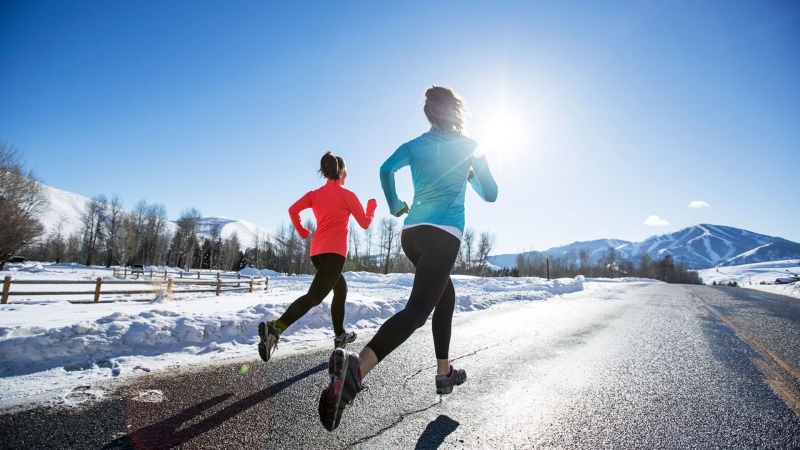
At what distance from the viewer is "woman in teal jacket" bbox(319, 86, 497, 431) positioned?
1795 millimetres

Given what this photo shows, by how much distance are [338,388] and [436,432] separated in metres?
0.71

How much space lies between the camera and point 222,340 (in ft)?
13.3

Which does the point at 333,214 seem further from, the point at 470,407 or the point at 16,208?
the point at 16,208

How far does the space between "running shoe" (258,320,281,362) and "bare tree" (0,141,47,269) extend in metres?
33.1

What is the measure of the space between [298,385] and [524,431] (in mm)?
1604

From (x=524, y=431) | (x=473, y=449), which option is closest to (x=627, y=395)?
(x=524, y=431)

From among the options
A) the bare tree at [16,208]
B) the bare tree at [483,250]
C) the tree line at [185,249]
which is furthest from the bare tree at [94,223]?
the bare tree at [483,250]

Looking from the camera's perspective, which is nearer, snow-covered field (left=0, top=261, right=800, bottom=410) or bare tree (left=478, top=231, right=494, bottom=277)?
snow-covered field (left=0, top=261, right=800, bottom=410)

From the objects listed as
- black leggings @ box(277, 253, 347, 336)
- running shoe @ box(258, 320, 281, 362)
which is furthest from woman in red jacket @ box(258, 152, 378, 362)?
running shoe @ box(258, 320, 281, 362)

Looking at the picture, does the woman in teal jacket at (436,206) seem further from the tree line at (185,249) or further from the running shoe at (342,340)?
the tree line at (185,249)

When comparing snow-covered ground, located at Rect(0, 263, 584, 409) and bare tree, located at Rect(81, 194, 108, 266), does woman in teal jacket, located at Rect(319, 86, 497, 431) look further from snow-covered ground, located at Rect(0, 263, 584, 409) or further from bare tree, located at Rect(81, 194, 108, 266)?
bare tree, located at Rect(81, 194, 108, 266)

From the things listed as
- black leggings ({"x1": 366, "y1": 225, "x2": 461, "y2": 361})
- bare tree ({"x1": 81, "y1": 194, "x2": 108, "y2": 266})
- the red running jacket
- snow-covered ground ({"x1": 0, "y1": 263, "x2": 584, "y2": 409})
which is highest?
bare tree ({"x1": 81, "y1": 194, "x2": 108, "y2": 266})

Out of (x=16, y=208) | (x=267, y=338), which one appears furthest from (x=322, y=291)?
(x=16, y=208)

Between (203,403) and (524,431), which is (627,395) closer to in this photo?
(524,431)
